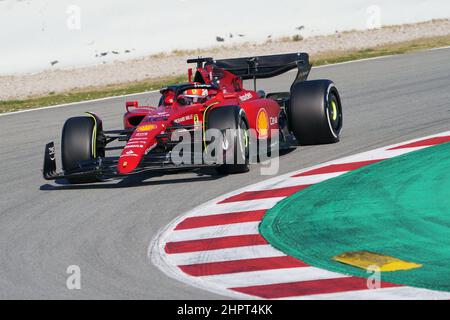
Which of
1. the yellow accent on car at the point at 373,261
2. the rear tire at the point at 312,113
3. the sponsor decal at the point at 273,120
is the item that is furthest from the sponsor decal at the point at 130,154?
the yellow accent on car at the point at 373,261

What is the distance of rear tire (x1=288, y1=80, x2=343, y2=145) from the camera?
12.9 m

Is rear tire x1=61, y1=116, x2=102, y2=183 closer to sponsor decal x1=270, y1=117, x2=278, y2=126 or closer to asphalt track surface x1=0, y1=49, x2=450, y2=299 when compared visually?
asphalt track surface x1=0, y1=49, x2=450, y2=299

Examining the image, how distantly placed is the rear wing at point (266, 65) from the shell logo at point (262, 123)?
4.73 ft

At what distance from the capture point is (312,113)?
42.5ft

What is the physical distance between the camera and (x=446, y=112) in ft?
50.1

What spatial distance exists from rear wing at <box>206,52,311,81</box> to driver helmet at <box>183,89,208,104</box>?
1434mm

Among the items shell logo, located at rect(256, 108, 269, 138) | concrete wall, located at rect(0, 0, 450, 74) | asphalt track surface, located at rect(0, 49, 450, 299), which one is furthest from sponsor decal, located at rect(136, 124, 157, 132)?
concrete wall, located at rect(0, 0, 450, 74)

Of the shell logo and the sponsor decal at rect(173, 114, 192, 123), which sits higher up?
the sponsor decal at rect(173, 114, 192, 123)

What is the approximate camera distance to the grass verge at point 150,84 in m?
22.7

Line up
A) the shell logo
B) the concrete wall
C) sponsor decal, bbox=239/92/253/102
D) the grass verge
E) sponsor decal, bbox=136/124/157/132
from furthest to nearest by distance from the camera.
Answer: the concrete wall → the grass verge → sponsor decal, bbox=239/92/253/102 → the shell logo → sponsor decal, bbox=136/124/157/132

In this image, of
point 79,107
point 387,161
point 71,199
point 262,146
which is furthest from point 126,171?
point 79,107

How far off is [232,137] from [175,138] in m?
0.82

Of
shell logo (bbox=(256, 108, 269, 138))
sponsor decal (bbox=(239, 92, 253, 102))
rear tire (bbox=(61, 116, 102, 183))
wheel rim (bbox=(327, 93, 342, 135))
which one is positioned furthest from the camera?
wheel rim (bbox=(327, 93, 342, 135))
